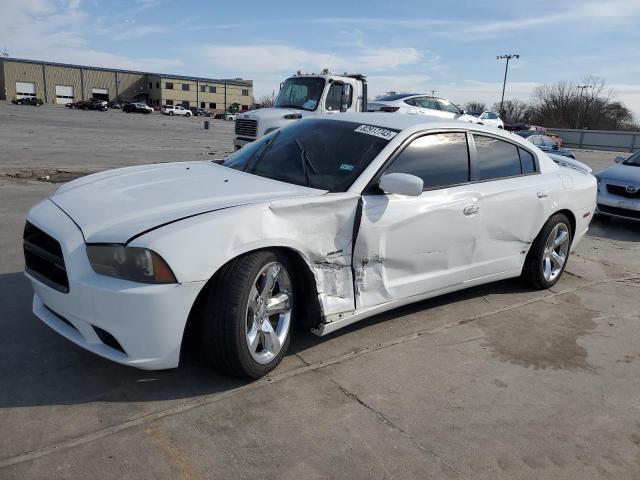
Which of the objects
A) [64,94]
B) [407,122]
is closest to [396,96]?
[407,122]

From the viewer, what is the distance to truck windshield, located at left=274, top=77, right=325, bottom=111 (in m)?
12.9

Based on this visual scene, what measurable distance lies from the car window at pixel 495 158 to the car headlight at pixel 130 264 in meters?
2.80

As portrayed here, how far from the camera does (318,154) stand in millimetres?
3998

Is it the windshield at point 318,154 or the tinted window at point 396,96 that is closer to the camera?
the windshield at point 318,154

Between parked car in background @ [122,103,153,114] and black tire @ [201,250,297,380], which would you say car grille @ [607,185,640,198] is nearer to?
black tire @ [201,250,297,380]

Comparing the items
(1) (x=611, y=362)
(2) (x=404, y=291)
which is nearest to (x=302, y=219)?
(2) (x=404, y=291)

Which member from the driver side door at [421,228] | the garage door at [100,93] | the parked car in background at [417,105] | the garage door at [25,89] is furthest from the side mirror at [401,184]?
the garage door at [100,93]

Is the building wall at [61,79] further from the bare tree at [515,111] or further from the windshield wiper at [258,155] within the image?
the windshield wiper at [258,155]

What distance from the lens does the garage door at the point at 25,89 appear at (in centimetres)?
8788

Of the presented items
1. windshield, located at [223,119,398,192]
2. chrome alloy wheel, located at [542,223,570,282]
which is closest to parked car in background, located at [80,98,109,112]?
windshield, located at [223,119,398,192]

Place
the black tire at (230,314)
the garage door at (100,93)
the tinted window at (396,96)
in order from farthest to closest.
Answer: the garage door at (100,93)
the tinted window at (396,96)
the black tire at (230,314)

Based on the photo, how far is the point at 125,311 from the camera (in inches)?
107

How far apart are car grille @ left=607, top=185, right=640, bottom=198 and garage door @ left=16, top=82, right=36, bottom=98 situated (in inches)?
3833

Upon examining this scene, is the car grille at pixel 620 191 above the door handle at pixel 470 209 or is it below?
below
